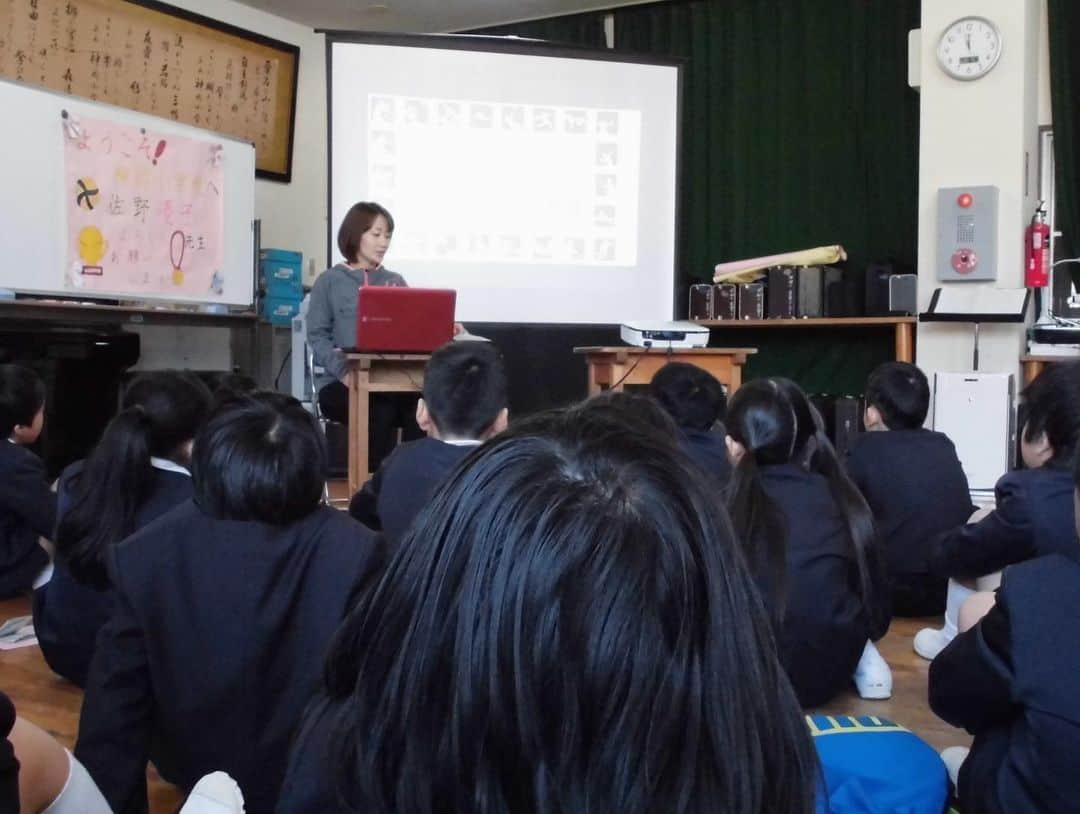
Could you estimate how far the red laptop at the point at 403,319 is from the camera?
316cm

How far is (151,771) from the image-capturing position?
5.74 feet

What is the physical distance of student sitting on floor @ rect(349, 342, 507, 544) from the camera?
2.05 m

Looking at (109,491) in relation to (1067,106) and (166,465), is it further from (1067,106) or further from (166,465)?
(1067,106)

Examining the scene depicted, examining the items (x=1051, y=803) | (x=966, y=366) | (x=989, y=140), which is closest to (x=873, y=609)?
(x=1051, y=803)

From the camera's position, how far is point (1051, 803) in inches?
40.3

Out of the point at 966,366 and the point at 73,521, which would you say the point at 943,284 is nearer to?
the point at 966,366

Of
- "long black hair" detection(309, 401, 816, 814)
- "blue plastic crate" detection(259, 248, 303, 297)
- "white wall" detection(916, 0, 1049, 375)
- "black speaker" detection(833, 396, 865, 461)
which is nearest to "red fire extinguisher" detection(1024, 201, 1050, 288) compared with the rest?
"white wall" detection(916, 0, 1049, 375)

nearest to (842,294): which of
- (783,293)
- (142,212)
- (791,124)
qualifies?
(783,293)

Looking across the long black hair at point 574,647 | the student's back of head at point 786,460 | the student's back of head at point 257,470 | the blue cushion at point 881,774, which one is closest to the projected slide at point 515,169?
the student's back of head at point 786,460

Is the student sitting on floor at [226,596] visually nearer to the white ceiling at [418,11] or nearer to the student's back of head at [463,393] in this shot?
the student's back of head at [463,393]

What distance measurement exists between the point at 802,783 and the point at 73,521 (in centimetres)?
162

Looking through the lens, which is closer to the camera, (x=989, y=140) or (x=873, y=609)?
(x=873, y=609)

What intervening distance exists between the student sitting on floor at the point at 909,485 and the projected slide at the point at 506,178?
2208 mm

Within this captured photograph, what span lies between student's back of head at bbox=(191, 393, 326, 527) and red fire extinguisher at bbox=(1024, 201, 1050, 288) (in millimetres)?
4210
